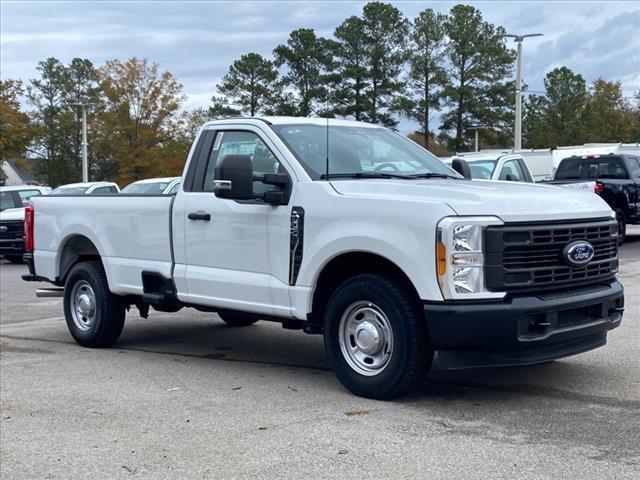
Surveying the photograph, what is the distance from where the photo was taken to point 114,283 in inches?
342

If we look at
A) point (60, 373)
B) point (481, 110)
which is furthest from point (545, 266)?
point (481, 110)

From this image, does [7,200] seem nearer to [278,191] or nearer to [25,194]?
[25,194]

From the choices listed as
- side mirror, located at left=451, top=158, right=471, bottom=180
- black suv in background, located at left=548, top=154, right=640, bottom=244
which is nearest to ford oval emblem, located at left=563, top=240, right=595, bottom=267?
side mirror, located at left=451, top=158, right=471, bottom=180

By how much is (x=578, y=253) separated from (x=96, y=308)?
4.84 m

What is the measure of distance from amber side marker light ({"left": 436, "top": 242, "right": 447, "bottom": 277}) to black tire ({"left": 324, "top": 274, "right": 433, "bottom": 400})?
43cm

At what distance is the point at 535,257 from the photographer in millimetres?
6043

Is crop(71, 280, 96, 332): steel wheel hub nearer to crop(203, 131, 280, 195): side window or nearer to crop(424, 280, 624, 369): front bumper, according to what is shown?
crop(203, 131, 280, 195): side window

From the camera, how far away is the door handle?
755 centimetres

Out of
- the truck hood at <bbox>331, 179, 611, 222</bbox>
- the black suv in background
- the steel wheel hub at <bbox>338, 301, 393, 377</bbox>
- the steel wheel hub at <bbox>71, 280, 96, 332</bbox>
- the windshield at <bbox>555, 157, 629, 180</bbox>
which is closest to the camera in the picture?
the truck hood at <bbox>331, 179, 611, 222</bbox>

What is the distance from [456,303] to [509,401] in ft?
3.20

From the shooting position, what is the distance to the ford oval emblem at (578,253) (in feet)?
20.2

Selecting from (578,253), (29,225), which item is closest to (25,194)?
(29,225)

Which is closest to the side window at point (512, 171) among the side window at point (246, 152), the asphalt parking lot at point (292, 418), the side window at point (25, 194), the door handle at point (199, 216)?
the asphalt parking lot at point (292, 418)

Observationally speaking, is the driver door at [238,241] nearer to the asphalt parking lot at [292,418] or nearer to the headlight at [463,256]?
the asphalt parking lot at [292,418]
